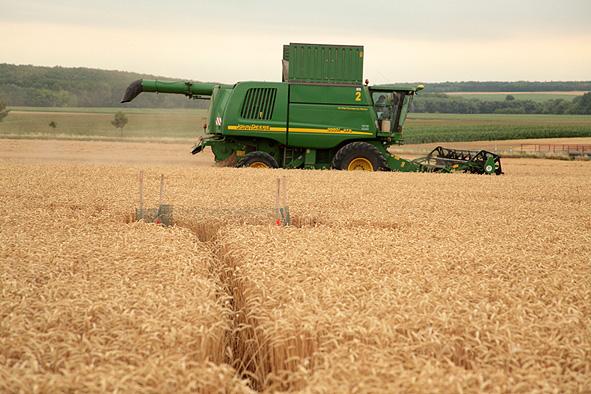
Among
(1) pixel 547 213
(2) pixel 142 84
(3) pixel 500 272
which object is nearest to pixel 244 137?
(2) pixel 142 84

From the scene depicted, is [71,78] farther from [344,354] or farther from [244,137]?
[344,354]

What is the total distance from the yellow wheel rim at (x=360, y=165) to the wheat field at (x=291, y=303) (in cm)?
1088

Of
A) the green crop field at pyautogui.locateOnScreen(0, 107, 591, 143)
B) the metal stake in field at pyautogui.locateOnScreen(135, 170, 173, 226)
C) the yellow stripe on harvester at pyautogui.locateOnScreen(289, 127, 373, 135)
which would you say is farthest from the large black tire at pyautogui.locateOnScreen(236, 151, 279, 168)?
the green crop field at pyautogui.locateOnScreen(0, 107, 591, 143)

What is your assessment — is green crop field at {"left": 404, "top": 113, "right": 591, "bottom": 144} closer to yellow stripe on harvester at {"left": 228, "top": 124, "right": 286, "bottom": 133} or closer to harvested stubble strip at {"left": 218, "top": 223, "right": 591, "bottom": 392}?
yellow stripe on harvester at {"left": 228, "top": 124, "right": 286, "bottom": 133}

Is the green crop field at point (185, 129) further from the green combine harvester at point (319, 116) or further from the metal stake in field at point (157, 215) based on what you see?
→ the metal stake in field at point (157, 215)

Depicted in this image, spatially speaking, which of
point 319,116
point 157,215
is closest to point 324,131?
point 319,116

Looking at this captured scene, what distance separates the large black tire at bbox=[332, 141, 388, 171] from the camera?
886 inches

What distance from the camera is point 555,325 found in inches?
211

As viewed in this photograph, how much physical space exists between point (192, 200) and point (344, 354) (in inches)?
333

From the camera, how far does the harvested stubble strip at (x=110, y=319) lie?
14.3 ft

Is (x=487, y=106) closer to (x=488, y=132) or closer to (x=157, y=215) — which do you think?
(x=488, y=132)

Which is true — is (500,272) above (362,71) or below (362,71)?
below

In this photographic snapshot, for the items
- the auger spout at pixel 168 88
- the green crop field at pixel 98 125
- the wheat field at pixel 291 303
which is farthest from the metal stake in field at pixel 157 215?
the green crop field at pixel 98 125

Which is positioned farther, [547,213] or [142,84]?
[142,84]
